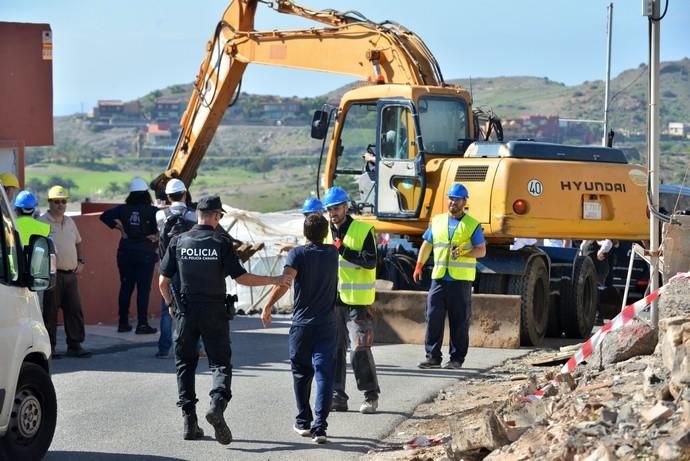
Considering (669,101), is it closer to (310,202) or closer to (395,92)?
(395,92)

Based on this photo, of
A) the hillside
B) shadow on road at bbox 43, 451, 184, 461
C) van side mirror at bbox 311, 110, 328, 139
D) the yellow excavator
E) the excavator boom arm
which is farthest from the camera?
the hillside

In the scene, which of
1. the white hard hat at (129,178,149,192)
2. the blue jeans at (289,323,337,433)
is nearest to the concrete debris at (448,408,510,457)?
the blue jeans at (289,323,337,433)

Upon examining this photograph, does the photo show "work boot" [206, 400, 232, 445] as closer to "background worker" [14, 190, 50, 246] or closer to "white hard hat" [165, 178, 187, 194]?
"background worker" [14, 190, 50, 246]

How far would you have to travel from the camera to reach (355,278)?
11.8 metres

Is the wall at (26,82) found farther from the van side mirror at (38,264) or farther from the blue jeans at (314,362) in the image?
the van side mirror at (38,264)

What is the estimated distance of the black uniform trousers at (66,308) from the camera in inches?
592

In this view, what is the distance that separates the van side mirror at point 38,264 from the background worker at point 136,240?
784 centimetres

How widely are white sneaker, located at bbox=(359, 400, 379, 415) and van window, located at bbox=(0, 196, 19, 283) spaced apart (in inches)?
149

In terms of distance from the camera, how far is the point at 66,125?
169875 millimetres

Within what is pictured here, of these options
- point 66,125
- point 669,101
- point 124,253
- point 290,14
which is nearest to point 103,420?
point 124,253

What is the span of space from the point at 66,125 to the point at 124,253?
515ft

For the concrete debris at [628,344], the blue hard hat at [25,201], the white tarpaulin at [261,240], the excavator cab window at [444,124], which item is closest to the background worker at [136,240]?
the blue hard hat at [25,201]

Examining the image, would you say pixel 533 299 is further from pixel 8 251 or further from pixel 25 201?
pixel 8 251

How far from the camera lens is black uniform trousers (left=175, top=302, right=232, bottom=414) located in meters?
10.1
